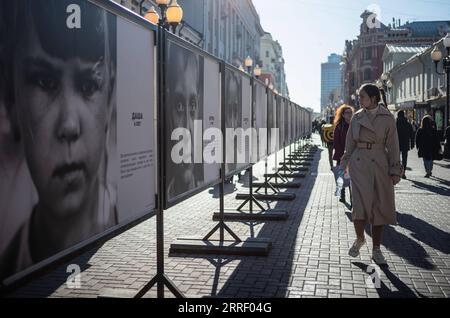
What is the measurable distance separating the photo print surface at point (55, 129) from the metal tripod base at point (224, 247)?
274 centimetres

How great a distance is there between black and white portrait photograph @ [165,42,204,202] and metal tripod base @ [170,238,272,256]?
923 mm

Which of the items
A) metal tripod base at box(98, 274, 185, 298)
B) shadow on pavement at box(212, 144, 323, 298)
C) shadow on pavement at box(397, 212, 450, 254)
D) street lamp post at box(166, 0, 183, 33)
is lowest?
shadow on pavement at box(212, 144, 323, 298)

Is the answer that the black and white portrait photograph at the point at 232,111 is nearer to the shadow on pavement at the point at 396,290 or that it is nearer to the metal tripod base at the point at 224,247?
the metal tripod base at the point at 224,247

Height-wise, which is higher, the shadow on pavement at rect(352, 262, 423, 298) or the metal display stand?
the metal display stand

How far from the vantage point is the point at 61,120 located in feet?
10.2

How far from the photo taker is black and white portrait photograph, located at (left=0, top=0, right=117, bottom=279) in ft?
8.75

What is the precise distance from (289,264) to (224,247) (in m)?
0.90

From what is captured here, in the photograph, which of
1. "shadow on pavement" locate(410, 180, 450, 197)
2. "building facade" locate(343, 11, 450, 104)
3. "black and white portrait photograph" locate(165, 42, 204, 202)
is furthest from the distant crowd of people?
"building facade" locate(343, 11, 450, 104)

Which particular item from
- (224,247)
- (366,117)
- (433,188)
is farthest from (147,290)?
(433,188)

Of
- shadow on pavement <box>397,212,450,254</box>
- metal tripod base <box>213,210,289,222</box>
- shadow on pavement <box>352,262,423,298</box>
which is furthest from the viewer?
metal tripod base <box>213,210,289,222</box>

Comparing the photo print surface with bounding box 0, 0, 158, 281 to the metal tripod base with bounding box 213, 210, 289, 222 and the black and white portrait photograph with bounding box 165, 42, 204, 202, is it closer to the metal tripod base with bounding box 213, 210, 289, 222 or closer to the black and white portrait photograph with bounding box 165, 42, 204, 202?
the black and white portrait photograph with bounding box 165, 42, 204, 202

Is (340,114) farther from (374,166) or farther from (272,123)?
(374,166)

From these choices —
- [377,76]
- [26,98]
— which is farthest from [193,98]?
[377,76]

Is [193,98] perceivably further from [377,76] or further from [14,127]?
[377,76]
